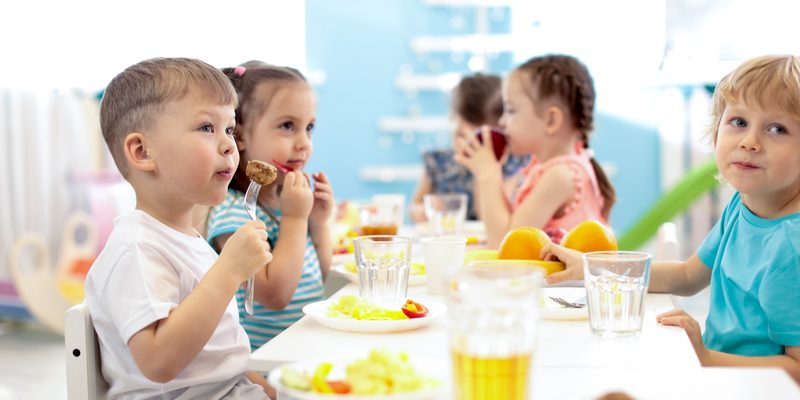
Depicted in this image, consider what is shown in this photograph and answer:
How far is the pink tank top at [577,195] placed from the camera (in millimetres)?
2125

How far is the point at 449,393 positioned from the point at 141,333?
482 millimetres

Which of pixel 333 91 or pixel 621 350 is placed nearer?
pixel 621 350

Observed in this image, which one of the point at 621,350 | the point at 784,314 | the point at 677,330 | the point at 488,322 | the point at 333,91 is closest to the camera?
the point at 488,322

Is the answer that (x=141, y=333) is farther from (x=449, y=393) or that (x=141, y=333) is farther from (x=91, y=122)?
(x=91, y=122)

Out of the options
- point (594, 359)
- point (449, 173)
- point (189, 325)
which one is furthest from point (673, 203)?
point (189, 325)

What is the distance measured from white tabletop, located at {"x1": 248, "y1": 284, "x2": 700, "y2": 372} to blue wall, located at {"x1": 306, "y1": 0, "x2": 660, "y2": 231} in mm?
3239

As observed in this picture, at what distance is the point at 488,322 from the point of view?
69cm

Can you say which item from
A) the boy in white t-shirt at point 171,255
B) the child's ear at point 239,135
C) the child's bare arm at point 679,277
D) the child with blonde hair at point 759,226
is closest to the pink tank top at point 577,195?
A: the child's bare arm at point 679,277

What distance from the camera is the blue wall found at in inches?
169

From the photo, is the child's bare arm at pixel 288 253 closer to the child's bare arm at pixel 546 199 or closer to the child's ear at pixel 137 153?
the child's ear at pixel 137 153

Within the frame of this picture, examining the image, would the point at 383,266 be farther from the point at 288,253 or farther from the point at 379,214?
the point at 379,214

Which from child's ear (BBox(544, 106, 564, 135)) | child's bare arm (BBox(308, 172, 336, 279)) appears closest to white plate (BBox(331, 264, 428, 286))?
child's bare arm (BBox(308, 172, 336, 279))

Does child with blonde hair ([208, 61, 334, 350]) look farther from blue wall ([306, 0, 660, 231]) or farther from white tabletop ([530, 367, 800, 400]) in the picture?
blue wall ([306, 0, 660, 231])

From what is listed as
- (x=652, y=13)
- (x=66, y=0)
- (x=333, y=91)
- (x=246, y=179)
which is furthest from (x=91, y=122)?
(x=652, y=13)
